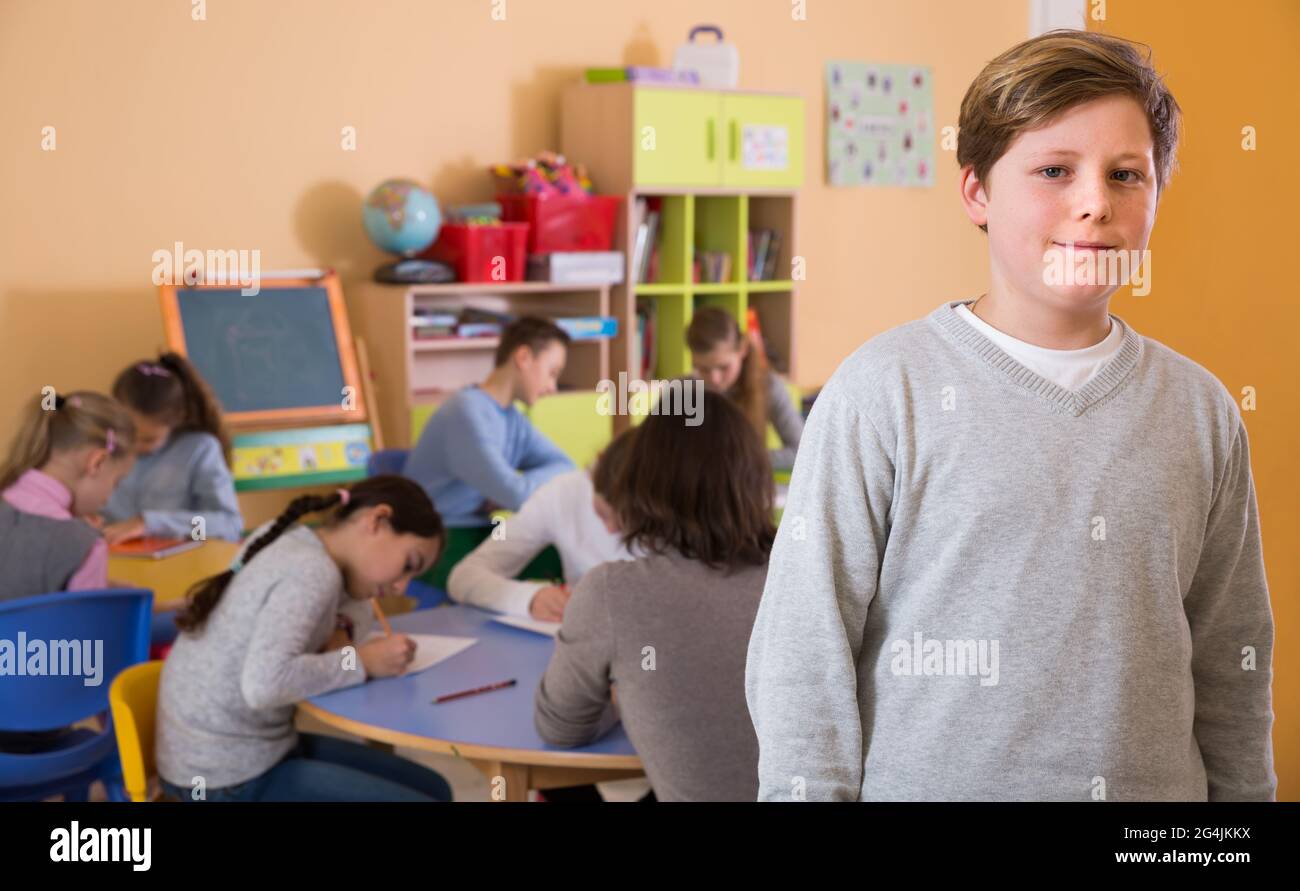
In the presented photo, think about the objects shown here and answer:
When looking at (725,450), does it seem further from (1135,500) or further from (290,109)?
(290,109)

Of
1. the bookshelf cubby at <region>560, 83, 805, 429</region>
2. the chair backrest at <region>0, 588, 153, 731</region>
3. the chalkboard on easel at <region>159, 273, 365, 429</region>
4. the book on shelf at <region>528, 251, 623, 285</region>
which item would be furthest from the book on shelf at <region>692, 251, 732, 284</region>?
the chair backrest at <region>0, 588, 153, 731</region>

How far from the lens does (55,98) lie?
13.8 feet

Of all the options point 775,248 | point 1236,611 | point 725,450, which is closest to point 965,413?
point 1236,611

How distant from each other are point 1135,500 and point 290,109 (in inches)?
158

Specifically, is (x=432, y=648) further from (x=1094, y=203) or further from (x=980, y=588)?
(x=1094, y=203)

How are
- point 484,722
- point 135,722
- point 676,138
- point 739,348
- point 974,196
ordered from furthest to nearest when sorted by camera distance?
point 676,138 < point 739,348 < point 135,722 < point 484,722 < point 974,196

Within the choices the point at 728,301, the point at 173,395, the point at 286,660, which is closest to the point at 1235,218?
the point at 286,660

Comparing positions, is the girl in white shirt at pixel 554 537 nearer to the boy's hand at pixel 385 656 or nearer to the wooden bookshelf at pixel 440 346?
the boy's hand at pixel 385 656

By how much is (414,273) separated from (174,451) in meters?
1.05

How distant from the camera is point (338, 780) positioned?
2.32 meters

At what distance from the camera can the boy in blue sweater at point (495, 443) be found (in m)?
3.79

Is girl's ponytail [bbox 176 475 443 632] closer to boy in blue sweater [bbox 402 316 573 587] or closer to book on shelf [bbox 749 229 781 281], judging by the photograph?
boy in blue sweater [bbox 402 316 573 587]

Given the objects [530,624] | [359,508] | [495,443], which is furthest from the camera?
[495,443]

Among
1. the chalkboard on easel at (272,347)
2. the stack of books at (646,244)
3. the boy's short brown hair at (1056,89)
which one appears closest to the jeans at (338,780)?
the boy's short brown hair at (1056,89)
